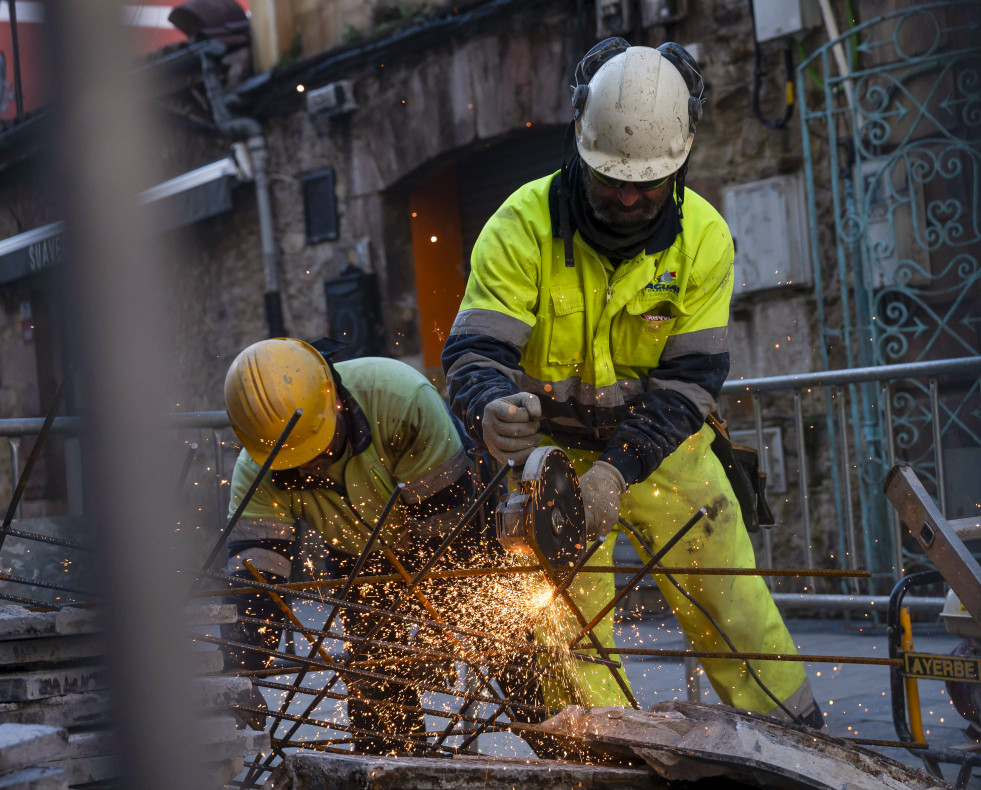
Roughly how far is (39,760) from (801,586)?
15.3 feet

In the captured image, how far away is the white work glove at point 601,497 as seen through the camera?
249 centimetres

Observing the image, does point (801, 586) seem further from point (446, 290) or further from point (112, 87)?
point (112, 87)

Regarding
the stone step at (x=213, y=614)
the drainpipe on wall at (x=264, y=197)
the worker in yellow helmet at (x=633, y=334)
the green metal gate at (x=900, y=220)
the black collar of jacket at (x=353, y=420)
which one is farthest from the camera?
the drainpipe on wall at (x=264, y=197)

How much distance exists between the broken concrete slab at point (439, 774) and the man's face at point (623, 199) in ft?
4.72

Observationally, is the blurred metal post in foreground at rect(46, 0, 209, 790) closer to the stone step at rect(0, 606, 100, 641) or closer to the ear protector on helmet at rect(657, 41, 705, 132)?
the stone step at rect(0, 606, 100, 641)

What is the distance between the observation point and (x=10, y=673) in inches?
65.0

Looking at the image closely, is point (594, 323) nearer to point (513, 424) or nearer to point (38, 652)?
point (513, 424)

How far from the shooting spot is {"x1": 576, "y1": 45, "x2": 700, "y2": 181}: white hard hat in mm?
2695

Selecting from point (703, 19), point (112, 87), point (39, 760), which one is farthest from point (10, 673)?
point (703, 19)

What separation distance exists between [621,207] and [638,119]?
219 mm

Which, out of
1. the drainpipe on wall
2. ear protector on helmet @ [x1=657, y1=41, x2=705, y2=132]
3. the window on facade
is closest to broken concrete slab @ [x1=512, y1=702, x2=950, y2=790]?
ear protector on helmet @ [x1=657, y1=41, x2=705, y2=132]

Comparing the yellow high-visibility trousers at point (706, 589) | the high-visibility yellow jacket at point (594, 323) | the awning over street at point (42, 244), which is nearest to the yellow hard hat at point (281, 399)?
the high-visibility yellow jacket at point (594, 323)

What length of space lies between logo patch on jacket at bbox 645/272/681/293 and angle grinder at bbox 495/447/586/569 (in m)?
0.73

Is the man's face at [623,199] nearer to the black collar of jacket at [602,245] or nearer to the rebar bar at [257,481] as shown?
the black collar of jacket at [602,245]
